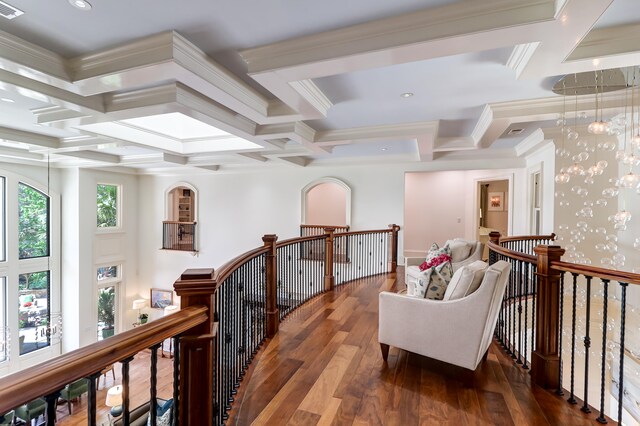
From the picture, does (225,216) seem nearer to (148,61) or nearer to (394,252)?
(394,252)

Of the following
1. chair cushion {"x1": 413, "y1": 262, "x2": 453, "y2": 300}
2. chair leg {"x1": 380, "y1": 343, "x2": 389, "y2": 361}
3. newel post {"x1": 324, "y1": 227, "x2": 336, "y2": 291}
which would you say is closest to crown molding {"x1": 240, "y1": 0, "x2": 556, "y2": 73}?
chair cushion {"x1": 413, "y1": 262, "x2": 453, "y2": 300}

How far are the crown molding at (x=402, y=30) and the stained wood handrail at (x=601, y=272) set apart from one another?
1.59 m

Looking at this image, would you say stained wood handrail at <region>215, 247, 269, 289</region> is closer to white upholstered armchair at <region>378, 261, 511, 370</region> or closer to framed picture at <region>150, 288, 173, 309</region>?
white upholstered armchair at <region>378, 261, 511, 370</region>

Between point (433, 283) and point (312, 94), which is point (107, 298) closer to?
point (312, 94)

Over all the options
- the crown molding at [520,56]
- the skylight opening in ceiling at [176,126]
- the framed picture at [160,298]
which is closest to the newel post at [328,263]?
the skylight opening in ceiling at [176,126]

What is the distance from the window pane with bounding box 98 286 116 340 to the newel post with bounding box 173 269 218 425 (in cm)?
967

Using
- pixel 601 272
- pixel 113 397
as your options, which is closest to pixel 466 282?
pixel 601 272

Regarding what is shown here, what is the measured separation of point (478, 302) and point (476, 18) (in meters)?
1.91

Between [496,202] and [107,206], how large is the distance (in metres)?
11.9

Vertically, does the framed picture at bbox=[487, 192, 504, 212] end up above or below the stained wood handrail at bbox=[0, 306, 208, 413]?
above

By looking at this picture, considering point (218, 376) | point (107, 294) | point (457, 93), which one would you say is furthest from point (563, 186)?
point (107, 294)

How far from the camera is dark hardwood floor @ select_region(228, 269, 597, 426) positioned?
2002mm

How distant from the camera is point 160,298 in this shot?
385 inches

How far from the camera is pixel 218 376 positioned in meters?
1.81
